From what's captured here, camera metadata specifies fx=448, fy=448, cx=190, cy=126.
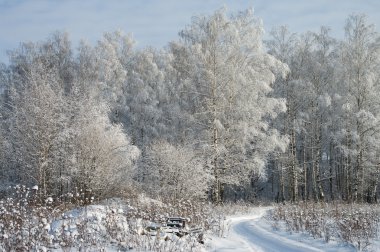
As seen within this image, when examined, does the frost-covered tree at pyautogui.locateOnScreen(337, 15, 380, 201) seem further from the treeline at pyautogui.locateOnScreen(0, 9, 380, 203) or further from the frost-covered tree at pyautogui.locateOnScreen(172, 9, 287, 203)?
the frost-covered tree at pyautogui.locateOnScreen(172, 9, 287, 203)

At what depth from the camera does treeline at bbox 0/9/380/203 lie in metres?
24.2

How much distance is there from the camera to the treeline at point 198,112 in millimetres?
24156

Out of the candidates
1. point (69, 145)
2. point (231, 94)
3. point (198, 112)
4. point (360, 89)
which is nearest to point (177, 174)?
point (198, 112)

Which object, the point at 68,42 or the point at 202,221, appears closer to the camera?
the point at 202,221

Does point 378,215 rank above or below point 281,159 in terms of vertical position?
below

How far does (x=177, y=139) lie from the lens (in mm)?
34469

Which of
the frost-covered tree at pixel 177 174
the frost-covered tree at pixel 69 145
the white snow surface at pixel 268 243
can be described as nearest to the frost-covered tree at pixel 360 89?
the frost-covered tree at pixel 177 174

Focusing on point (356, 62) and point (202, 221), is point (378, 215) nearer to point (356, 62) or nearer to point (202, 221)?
point (202, 221)

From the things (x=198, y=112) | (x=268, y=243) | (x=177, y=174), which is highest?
(x=198, y=112)

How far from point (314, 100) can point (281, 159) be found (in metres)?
5.03

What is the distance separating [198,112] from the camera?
28.7 m

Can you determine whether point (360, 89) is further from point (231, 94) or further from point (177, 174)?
Answer: point (177, 174)

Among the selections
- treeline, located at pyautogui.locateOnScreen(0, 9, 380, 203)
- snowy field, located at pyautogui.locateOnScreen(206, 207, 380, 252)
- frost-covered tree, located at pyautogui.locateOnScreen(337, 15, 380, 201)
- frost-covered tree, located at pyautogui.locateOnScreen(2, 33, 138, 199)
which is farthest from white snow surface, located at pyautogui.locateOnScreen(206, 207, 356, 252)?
frost-covered tree, located at pyautogui.locateOnScreen(337, 15, 380, 201)

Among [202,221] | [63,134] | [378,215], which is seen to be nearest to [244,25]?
[63,134]
